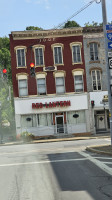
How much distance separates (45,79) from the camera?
35500 millimetres

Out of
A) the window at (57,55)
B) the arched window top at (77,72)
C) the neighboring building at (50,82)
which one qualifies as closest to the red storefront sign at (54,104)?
the neighboring building at (50,82)

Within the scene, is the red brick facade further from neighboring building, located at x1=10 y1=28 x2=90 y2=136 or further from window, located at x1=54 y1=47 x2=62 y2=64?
window, located at x1=54 y1=47 x2=62 y2=64

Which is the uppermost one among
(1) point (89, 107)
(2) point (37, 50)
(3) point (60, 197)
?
(2) point (37, 50)

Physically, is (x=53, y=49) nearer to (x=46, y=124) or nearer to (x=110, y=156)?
(x=46, y=124)

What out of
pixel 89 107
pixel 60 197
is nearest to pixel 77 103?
pixel 89 107

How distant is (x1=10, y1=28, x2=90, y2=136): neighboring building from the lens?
35281mm

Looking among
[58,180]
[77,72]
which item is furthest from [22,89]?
[58,180]

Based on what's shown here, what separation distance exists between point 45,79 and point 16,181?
25766 mm

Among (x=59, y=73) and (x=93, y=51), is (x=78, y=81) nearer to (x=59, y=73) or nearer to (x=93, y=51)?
(x=59, y=73)

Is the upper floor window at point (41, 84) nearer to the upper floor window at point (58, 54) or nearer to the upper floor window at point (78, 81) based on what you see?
the upper floor window at point (58, 54)

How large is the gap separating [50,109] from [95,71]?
6939 mm

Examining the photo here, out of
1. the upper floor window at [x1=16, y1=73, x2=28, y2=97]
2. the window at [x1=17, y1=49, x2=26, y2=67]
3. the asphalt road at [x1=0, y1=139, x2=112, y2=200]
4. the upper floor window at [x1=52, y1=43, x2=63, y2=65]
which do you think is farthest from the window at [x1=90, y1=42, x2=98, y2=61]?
the asphalt road at [x1=0, y1=139, x2=112, y2=200]

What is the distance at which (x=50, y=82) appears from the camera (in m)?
35.5

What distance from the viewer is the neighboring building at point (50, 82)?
116 feet
